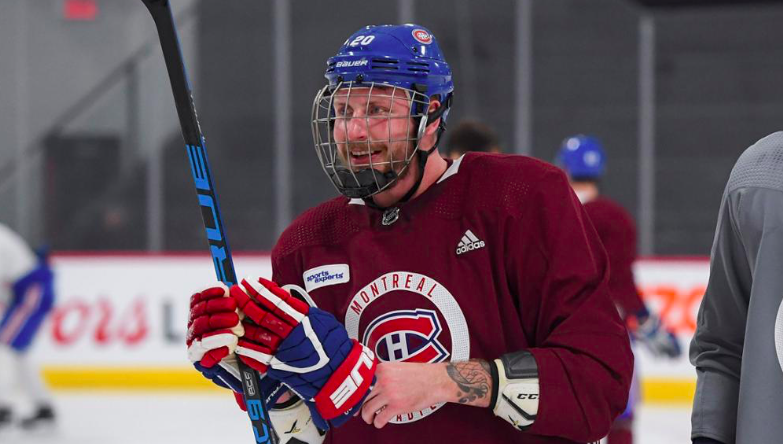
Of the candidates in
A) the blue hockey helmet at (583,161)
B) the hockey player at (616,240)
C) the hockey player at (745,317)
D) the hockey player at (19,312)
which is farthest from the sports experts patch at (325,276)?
the hockey player at (19,312)

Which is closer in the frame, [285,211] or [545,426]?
[545,426]

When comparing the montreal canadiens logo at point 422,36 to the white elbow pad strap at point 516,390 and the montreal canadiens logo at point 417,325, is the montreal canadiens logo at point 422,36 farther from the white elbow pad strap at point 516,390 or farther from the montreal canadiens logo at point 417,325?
the white elbow pad strap at point 516,390

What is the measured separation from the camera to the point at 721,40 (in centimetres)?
630

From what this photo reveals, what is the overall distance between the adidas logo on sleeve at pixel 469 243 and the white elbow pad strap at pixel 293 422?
0.28 m

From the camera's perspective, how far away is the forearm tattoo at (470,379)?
1.20m

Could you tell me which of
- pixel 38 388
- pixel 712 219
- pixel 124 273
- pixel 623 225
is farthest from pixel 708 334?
pixel 712 219

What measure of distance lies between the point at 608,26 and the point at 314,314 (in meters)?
5.59

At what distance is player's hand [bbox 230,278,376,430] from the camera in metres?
1.12

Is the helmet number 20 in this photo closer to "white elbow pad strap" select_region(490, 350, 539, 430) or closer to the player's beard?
the player's beard

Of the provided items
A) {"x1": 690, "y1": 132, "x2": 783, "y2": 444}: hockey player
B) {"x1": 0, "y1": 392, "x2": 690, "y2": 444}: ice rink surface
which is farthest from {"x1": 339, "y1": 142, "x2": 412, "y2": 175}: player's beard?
{"x1": 0, "y1": 392, "x2": 690, "y2": 444}: ice rink surface

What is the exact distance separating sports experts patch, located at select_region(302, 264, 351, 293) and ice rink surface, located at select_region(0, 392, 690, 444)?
Result: 291cm

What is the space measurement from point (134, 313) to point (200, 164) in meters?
4.37

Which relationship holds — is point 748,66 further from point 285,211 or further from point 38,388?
point 38,388

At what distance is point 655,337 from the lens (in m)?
3.54
